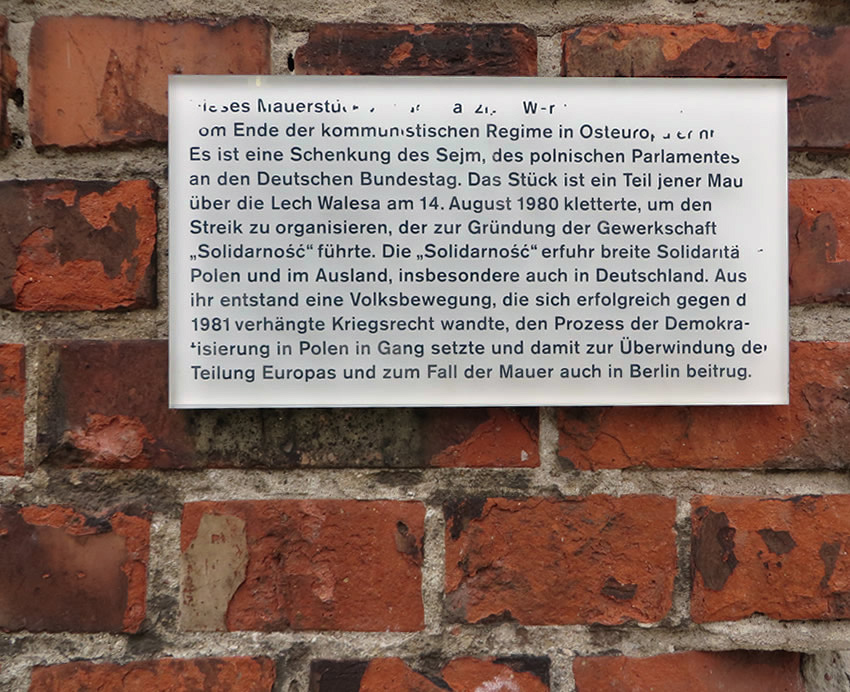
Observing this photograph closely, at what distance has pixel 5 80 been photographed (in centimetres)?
56

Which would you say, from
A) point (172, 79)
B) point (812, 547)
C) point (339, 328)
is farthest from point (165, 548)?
point (812, 547)

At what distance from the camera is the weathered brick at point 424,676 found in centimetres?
57

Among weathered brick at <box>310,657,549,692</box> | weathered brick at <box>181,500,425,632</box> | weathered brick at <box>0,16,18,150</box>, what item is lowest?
weathered brick at <box>310,657,549,692</box>

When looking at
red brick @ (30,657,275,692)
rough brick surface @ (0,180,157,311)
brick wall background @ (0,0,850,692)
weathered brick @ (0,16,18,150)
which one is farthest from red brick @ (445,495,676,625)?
weathered brick @ (0,16,18,150)

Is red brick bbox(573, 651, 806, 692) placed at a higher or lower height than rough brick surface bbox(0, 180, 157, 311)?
lower

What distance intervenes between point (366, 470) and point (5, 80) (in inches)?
17.3

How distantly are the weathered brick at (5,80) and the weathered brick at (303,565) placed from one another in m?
0.34

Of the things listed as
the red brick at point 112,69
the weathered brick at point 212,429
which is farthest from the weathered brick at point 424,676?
the red brick at point 112,69

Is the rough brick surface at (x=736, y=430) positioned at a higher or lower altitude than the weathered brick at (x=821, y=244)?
lower

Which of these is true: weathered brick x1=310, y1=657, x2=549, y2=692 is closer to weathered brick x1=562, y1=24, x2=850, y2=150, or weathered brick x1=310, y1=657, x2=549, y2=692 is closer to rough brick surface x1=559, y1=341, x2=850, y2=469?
rough brick surface x1=559, y1=341, x2=850, y2=469

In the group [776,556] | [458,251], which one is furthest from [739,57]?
[776,556]

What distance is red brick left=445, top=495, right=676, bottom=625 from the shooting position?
575 mm

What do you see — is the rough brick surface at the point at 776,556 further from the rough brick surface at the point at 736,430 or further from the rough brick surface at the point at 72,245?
the rough brick surface at the point at 72,245

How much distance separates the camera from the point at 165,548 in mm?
570
